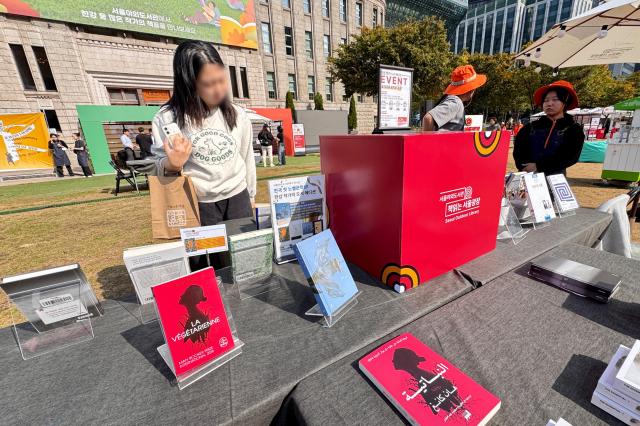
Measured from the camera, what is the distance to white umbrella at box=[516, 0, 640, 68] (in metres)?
2.67

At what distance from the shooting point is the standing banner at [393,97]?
1380 mm

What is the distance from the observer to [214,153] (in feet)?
4.78

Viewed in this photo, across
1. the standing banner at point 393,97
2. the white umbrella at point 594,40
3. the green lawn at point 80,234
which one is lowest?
the green lawn at point 80,234

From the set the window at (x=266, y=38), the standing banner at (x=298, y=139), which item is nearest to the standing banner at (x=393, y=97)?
the standing banner at (x=298, y=139)

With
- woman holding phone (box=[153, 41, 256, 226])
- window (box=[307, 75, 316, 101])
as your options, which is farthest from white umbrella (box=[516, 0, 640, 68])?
window (box=[307, 75, 316, 101])

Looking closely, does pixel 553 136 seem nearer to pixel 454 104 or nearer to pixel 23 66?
pixel 454 104

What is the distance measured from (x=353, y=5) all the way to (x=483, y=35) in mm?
51544

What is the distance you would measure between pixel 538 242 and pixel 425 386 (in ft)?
4.43

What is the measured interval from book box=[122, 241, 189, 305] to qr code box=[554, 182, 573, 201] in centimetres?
253

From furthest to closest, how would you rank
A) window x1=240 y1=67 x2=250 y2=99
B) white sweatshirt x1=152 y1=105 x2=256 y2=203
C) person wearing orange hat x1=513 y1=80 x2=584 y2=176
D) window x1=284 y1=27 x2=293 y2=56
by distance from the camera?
window x1=284 y1=27 x2=293 y2=56, window x1=240 y1=67 x2=250 y2=99, person wearing orange hat x1=513 y1=80 x2=584 y2=176, white sweatshirt x1=152 y1=105 x2=256 y2=203

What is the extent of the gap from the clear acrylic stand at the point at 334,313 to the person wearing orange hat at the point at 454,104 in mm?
1651

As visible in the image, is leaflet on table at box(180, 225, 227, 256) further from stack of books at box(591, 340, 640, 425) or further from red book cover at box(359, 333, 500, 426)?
stack of books at box(591, 340, 640, 425)

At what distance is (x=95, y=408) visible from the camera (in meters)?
0.66

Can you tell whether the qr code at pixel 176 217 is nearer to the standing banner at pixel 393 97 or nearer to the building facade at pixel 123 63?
the standing banner at pixel 393 97
